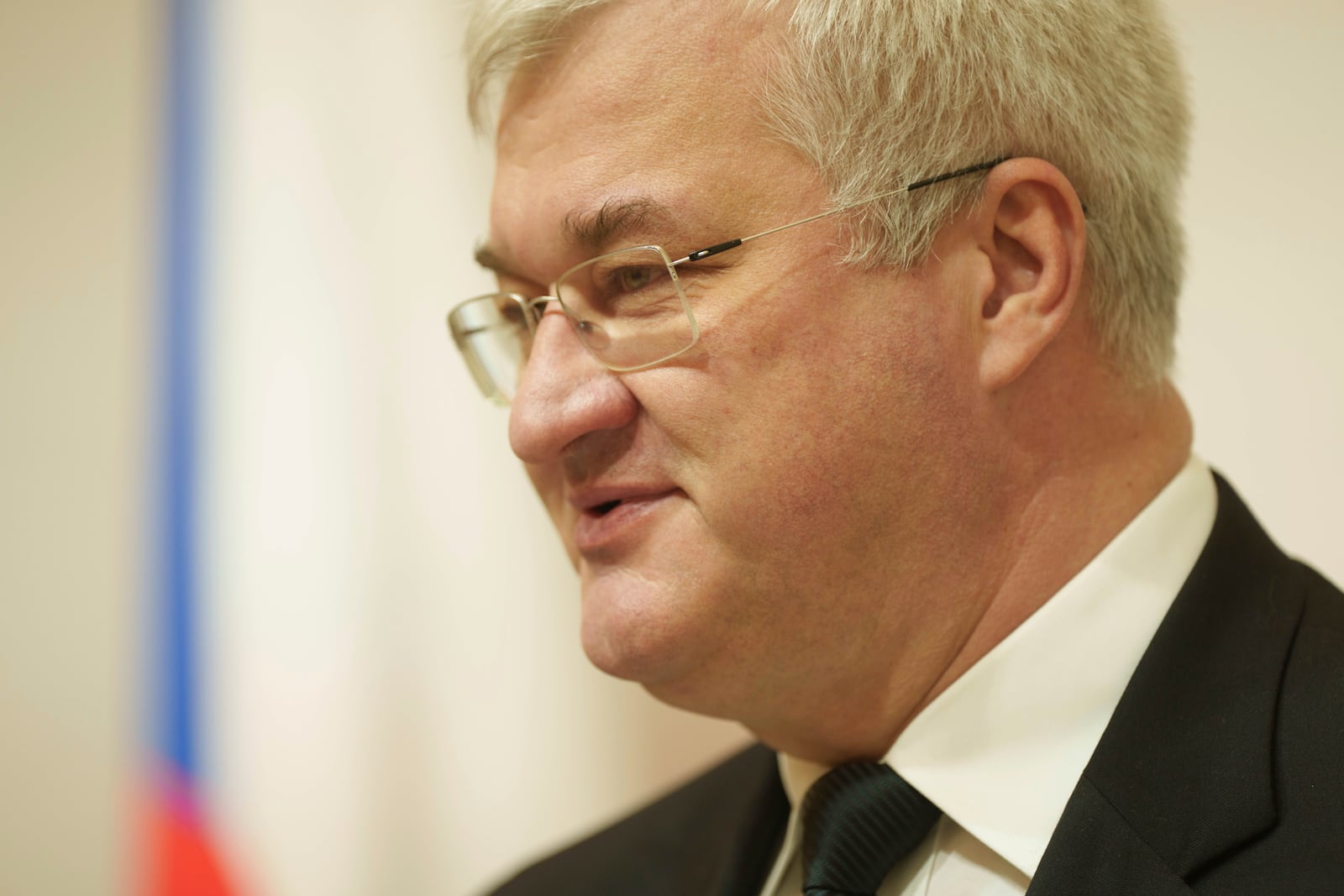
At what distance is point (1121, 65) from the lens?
4.03 ft

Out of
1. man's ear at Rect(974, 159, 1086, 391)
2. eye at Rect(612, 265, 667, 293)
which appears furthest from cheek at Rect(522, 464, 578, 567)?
man's ear at Rect(974, 159, 1086, 391)

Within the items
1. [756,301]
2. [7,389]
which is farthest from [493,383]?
[7,389]

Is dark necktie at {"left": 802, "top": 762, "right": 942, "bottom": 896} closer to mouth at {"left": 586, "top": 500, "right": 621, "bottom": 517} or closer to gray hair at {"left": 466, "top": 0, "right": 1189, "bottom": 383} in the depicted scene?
mouth at {"left": 586, "top": 500, "right": 621, "bottom": 517}

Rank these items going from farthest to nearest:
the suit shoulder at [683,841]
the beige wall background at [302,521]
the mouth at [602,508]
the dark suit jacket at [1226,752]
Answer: the beige wall background at [302,521]
the suit shoulder at [683,841]
the mouth at [602,508]
the dark suit jacket at [1226,752]

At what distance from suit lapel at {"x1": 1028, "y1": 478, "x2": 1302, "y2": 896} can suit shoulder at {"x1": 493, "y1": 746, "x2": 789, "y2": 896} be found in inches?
22.4

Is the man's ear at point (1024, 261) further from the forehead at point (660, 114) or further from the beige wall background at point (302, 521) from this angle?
the beige wall background at point (302, 521)

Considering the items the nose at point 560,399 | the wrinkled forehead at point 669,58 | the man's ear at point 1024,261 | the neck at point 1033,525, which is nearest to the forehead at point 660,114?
the wrinkled forehead at point 669,58

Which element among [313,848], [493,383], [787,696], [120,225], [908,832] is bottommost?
[313,848]

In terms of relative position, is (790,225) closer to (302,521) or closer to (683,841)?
(683,841)

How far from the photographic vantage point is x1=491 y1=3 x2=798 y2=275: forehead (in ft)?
3.67

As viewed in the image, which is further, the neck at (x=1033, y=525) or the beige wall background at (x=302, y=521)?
the beige wall background at (x=302, y=521)

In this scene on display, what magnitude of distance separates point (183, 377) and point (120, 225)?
16.7 inches

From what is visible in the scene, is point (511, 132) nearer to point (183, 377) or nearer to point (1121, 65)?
point (1121, 65)

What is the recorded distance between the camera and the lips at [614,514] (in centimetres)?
117
